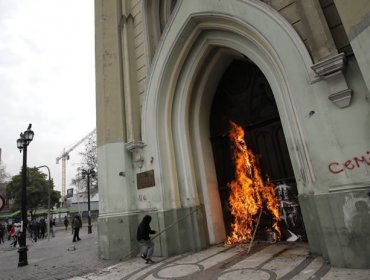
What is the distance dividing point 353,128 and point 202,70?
17.2ft

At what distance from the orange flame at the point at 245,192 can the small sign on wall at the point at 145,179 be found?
257cm

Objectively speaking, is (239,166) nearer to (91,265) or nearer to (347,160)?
(347,160)

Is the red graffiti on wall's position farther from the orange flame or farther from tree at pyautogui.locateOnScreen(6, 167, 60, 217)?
tree at pyautogui.locateOnScreen(6, 167, 60, 217)

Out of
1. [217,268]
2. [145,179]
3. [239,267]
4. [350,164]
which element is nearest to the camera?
[350,164]

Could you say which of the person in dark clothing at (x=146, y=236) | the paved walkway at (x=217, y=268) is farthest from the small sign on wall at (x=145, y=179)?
the paved walkway at (x=217, y=268)

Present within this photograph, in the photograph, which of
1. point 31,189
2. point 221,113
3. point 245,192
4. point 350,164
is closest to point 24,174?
point 221,113

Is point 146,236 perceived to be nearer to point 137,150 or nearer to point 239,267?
point 239,267

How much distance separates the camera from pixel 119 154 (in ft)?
30.8

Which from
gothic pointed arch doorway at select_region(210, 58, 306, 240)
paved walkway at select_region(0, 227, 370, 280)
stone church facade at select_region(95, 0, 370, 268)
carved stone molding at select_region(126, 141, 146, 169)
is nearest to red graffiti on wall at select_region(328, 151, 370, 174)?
stone church facade at select_region(95, 0, 370, 268)

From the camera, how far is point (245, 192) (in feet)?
28.5

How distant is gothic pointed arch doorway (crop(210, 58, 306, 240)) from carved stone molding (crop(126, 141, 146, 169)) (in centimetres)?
250

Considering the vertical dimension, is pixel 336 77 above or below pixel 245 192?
above

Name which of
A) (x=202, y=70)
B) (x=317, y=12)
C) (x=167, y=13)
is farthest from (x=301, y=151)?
(x=167, y=13)

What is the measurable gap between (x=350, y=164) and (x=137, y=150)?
6239 mm
